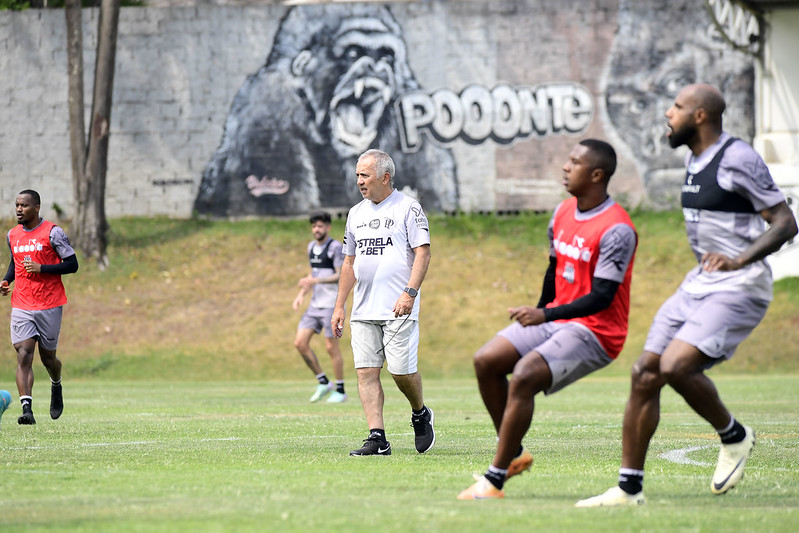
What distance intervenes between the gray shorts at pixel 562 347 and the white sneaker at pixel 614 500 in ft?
2.06

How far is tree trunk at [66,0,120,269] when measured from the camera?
26812 mm

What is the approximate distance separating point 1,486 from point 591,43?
2456 centimetres

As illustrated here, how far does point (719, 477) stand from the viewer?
6551mm

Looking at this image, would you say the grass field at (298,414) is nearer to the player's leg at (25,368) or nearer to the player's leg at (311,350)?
the player's leg at (311,350)

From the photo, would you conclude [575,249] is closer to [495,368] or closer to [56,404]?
[495,368]

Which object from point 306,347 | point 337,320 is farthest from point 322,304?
point 337,320

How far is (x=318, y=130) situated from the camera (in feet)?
96.0

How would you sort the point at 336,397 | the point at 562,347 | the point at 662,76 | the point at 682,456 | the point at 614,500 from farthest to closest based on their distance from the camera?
the point at 662,76, the point at 336,397, the point at 682,456, the point at 562,347, the point at 614,500

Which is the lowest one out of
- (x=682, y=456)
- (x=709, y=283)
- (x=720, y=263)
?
(x=682, y=456)

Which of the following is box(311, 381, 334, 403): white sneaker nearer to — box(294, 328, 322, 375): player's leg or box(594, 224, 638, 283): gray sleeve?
box(294, 328, 322, 375): player's leg

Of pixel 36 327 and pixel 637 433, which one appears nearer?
pixel 637 433

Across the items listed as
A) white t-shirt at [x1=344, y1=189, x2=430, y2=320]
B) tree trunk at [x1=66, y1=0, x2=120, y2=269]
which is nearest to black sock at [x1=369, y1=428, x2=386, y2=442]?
white t-shirt at [x1=344, y1=189, x2=430, y2=320]

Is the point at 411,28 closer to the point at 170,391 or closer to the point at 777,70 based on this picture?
the point at 777,70

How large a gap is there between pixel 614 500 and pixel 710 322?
1.06m
